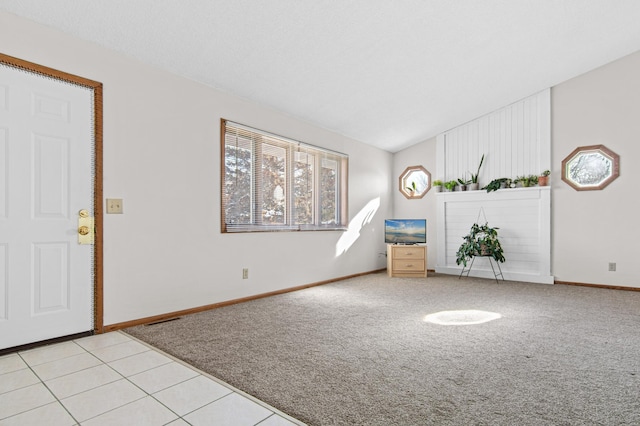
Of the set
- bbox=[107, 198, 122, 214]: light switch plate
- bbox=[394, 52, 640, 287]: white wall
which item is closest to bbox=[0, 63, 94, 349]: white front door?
bbox=[107, 198, 122, 214]: light switch plate

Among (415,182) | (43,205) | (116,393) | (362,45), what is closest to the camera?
(116,393)

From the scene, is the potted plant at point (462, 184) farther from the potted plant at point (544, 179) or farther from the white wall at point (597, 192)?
the white wall at point (597, 192)

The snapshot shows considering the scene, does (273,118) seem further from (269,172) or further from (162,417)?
(162,417)

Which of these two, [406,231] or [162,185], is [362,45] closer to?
[162,185]

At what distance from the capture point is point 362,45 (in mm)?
3236

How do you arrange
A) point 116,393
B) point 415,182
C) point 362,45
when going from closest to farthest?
point 116,393 → point 362,45 → point 415,182

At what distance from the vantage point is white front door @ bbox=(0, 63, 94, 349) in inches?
90.4

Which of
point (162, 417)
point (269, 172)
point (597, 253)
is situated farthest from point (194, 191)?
point (597, 253)

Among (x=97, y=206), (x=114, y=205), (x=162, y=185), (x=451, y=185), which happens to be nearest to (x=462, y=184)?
(x=451, y=185)

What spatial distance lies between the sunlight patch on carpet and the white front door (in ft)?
9.82

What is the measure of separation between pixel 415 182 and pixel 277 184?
3258 mm

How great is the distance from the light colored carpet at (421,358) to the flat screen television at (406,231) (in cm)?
176

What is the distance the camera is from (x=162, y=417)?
1.53m

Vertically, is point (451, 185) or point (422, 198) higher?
point (451, 185)
